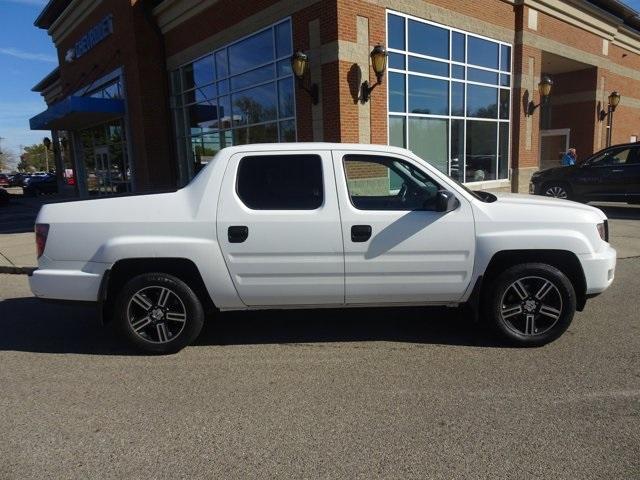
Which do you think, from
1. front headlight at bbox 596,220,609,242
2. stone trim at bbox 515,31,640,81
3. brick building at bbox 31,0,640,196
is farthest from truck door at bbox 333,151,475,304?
stone trim at bbox 515,31,640,81

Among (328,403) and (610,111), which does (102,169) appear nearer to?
(328,403)

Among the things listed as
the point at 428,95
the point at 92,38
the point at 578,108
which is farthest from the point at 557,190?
the point at 92,38

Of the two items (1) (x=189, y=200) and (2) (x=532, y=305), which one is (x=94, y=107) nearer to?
(1) (x=189, y=200)

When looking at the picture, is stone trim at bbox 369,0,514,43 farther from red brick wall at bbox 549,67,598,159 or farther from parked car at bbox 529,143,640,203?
red brick wall at bbox 549,67,598,159

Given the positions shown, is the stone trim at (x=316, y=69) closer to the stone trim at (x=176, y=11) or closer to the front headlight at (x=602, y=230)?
the stone trim at (x=176, y=11)

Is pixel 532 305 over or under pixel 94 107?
under

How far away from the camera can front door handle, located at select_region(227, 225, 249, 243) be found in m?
3.90

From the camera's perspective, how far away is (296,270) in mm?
3994

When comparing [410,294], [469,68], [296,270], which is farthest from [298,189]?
[469,68]

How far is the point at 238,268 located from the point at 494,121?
43.4 feet

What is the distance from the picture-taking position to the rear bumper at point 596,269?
13.1 feet

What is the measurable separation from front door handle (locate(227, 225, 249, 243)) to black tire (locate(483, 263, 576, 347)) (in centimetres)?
219

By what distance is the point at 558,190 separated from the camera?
13.0 m

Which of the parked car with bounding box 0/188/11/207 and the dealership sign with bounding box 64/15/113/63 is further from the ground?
the dealership sign with bounding box 64/15/113/63
